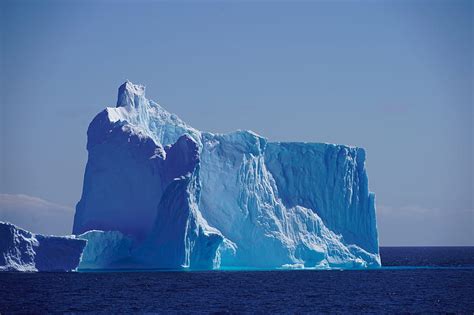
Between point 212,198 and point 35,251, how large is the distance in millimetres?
12660

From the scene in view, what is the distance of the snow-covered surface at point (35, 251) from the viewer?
41844mm

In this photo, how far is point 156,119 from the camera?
2122 inches

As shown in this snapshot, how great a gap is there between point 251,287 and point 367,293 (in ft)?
20.1

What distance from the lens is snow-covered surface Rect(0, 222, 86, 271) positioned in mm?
41844

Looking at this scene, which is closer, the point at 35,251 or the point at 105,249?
the point at 35,251

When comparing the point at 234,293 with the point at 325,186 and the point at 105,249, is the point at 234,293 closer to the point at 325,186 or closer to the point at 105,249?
the point at 105,249

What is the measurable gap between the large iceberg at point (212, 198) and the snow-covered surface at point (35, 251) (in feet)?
6.34

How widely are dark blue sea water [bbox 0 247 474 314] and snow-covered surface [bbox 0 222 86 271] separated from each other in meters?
1.00

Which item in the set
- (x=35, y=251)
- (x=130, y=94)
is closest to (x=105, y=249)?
(x=35, y=251)

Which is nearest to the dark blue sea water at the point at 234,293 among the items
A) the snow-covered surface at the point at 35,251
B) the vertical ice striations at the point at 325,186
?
the snow-covered surface at the point at 35,251

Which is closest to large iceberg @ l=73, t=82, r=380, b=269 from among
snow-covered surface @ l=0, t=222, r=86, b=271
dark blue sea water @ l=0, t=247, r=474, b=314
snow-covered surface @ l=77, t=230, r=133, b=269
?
snow-covered surface @ l=77, t=230, r=133, b=269

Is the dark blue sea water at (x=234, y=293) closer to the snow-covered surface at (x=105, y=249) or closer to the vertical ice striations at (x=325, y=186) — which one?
the snow-covered surface at (x=105, y=249)

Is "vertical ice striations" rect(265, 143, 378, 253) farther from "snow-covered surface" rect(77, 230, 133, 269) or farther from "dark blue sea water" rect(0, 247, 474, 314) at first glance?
"snow-covered surface" rect(77, 230, 133, 269)

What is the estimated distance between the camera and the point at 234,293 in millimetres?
40656
